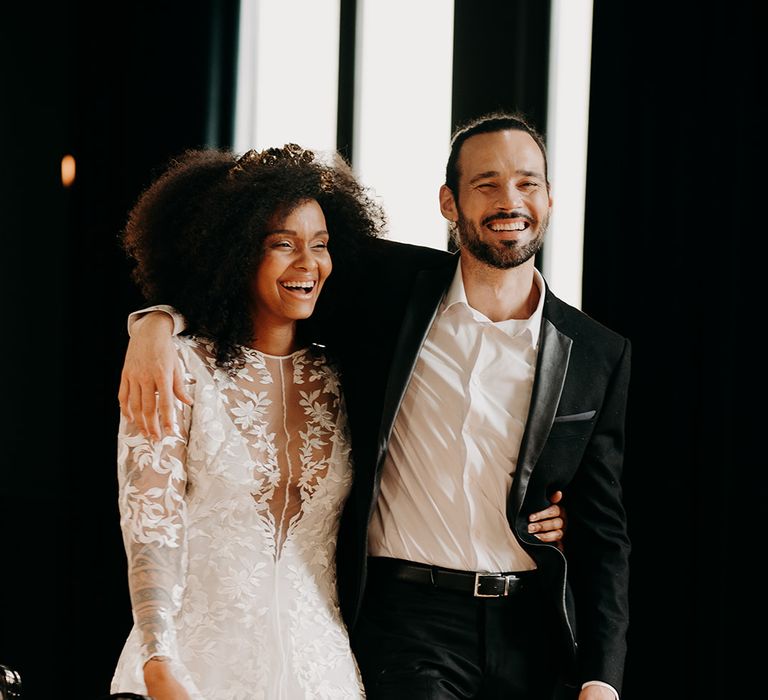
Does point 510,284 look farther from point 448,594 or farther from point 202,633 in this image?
point 202,633

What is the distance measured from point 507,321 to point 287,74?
6.06 feet

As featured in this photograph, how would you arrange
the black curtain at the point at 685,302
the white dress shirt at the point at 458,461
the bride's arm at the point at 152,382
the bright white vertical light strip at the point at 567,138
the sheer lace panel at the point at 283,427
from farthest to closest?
the bright white vertical light strip at the point at 567,138 → the black curtain at the point at 685,302 → the white dress shirt at the point at 458,461 → the sheer lace panel at the point at 283,427 → the bride's arm at the point at 152,382

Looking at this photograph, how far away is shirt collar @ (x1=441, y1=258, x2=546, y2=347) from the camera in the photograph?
2.35 m

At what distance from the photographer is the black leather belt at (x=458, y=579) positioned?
87.7 inches

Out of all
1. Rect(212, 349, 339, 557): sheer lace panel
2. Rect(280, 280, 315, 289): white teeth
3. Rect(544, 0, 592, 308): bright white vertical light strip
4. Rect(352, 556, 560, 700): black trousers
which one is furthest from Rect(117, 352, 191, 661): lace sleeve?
Rect(544, 0, 592, 308): bright white vertical light strip

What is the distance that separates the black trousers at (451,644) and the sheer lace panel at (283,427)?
0.97ft

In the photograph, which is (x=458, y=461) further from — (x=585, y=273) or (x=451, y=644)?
(x=585, y=273)

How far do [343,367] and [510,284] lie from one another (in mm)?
421

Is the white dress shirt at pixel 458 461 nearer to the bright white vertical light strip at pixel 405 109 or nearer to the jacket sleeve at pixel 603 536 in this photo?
the jacket sleeve at pixel 603 536

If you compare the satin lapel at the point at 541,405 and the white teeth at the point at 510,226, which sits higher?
the white teeth at the point at 510,226

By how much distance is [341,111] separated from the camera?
3.65m

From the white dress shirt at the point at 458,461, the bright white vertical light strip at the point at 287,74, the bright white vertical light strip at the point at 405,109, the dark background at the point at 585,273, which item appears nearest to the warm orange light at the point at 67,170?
the dark background at the point at 585,273

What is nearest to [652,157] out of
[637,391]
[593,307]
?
[593,307]

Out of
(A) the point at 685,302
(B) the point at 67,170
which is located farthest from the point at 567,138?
(B) the point at 67,170
